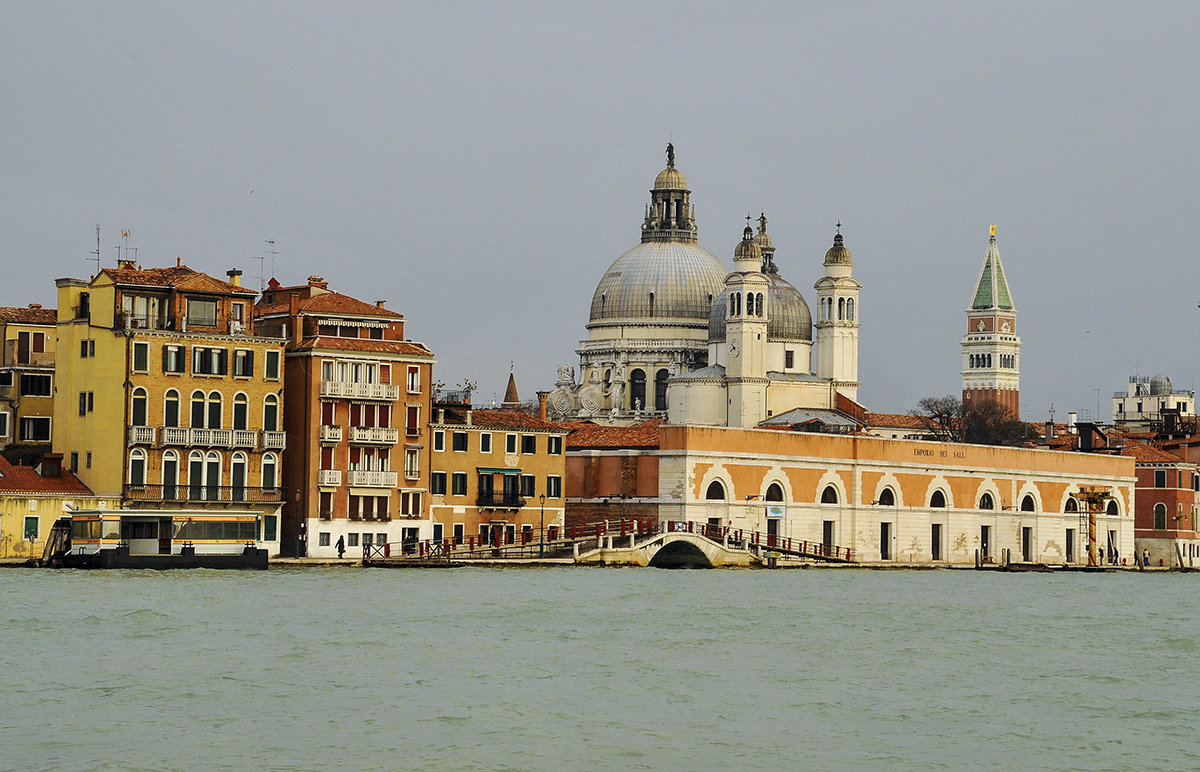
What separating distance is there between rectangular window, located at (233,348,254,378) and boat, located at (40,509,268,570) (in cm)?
420

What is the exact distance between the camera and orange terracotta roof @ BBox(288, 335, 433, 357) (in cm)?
5456

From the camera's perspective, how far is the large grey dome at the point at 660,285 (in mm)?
97250

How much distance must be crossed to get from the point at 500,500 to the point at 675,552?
5078 millimetres

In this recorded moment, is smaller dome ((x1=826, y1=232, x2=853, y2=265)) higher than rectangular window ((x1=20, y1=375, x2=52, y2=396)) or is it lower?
higher

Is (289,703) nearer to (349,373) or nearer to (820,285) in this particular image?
(349,373)

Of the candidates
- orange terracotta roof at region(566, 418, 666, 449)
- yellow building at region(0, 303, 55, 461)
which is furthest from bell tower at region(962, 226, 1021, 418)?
yellow building at region(0, 303, 55, 461)

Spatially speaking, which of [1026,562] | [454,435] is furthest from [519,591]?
[1026,562]

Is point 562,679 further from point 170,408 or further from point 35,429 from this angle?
point 35,429

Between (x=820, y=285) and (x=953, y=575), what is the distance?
33274mm

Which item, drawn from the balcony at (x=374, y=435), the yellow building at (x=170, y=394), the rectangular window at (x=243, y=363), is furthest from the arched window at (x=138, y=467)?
the balcony at (x=374, y=435)

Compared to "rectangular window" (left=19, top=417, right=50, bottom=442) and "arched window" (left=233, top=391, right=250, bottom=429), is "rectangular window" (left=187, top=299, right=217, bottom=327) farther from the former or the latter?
"rectangular window" (left=19, top=417, right=50, bottom=442)

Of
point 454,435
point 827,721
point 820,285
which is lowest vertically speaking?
point 827,721

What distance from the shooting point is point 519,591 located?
4425 cm

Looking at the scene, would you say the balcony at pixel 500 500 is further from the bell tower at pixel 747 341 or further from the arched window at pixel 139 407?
the bell tower at pixel 747 341
